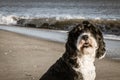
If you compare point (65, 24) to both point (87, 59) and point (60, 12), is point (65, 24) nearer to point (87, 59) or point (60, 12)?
point (87, 59)

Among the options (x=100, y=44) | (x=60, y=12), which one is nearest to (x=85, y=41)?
(x=100, y=44)

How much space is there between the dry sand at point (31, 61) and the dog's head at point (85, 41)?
2887mm

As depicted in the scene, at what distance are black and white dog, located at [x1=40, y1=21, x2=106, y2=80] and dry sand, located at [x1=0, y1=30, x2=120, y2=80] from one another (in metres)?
2.60

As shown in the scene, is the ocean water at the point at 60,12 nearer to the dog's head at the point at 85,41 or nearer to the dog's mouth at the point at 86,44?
the dog's head at the point at 85,41

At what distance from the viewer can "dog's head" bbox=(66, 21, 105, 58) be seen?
7574mm

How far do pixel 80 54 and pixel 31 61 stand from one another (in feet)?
15.1

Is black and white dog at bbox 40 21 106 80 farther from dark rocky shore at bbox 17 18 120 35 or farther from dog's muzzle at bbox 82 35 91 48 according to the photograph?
dark rocky shore at bbox 17 18 120 35

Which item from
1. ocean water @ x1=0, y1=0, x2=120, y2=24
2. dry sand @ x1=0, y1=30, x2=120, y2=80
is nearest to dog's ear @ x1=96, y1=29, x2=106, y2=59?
dry sand @ x1=0, y1=30, x2=120, y2=80

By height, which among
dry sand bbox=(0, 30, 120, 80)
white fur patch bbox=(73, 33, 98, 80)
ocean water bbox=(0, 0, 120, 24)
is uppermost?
white fur patch bbox=(73, 33, 98, 80)

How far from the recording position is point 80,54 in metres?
7.82

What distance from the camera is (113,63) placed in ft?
41.1

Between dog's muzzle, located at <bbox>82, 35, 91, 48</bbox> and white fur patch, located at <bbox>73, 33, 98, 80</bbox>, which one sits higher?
dog's muzzle, located at <bbox>82, 35, 91, 48</bbox>

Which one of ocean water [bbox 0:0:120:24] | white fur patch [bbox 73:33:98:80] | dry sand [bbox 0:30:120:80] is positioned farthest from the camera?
ocean water [bbox 0:0:120:24]

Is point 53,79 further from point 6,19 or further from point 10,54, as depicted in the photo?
point 6,19
